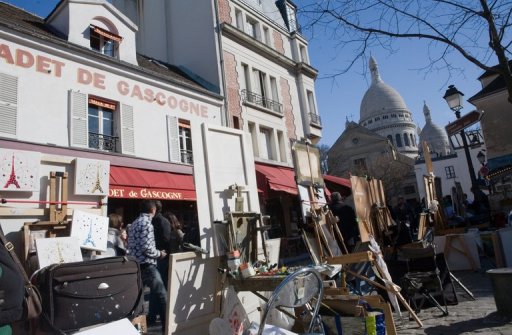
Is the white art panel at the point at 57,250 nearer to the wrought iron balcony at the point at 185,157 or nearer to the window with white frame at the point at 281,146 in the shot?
the wrought iron balcony at the point at 185,157

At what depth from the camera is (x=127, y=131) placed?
10086mm

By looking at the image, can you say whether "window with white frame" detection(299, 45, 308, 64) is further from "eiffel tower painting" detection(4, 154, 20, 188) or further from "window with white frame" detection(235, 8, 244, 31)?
"eiffel tower painting" detection(4, 154, 20, 188)

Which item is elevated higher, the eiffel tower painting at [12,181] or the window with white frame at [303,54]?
the window with white frame at [303,54]

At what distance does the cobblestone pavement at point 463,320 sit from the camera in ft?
12.2

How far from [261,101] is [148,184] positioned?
23.0 ft

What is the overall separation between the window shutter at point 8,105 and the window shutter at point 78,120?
118 cm

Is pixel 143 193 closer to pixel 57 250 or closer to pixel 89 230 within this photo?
pixel 89 230

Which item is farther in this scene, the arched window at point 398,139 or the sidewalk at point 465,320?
the arched window at point 398,139

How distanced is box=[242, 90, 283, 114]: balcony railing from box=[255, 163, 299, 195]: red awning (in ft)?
8.37

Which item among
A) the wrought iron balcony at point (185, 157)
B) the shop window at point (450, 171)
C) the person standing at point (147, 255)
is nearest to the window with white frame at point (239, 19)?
the wrought iron balcony at point (185, 157)

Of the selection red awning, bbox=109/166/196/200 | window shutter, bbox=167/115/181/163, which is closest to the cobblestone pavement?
red awning, bbox=109/166/196/200

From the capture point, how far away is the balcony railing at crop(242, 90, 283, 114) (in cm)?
1426

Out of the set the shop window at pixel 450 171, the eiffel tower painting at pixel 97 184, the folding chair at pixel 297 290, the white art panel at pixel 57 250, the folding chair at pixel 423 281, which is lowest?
the folding chair at pixel 423 281

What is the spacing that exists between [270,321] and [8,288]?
202 cm
